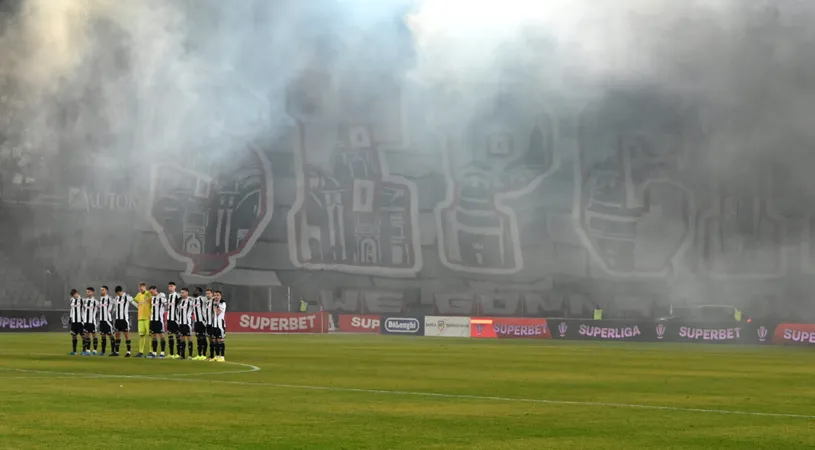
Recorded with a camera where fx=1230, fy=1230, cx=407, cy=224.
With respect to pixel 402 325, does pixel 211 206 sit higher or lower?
higher

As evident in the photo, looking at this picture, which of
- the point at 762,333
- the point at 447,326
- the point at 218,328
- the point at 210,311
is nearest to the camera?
the point at 218,328

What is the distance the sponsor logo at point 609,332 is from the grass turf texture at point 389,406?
33066 millimetres

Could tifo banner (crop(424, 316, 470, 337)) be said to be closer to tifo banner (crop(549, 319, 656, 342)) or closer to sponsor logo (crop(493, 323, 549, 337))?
sponsor logo (crop(493, 323, 549, 337))

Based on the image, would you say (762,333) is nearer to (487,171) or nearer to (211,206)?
(487,171)

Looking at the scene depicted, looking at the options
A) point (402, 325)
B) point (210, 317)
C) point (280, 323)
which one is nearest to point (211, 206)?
point (280, 323)

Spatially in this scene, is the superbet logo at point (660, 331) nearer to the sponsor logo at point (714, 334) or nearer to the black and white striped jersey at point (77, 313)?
the sponsor logo at point (714, 334)

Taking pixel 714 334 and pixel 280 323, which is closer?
pixel 714 334

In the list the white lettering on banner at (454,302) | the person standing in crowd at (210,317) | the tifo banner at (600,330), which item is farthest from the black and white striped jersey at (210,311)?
the white lettering on banner at (454,302)

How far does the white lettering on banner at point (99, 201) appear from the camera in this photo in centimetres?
7369

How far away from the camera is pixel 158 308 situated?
39375 mm

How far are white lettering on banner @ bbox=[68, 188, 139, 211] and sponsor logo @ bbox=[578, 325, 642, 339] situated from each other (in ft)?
92.4

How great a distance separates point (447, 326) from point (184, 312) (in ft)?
118

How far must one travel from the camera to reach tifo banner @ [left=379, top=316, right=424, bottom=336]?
246ft

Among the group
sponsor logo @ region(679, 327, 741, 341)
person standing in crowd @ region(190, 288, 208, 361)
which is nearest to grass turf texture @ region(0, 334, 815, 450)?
Result: person standing in crowd @ region(190, 288, 208, 361)
